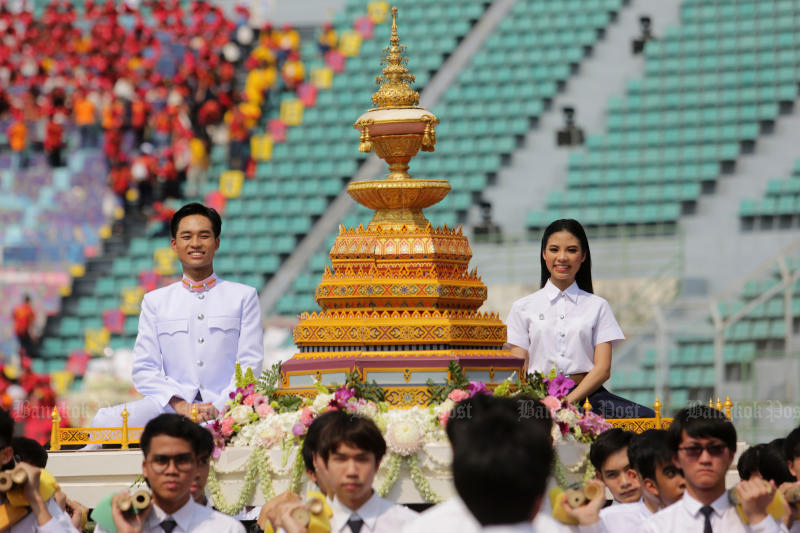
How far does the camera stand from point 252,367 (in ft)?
36.2

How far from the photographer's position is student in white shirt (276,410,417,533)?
281 inches

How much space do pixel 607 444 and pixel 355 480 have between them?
8.42ft

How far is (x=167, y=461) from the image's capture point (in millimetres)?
7363

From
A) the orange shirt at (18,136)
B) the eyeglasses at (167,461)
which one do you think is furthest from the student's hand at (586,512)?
the orange shirt at (18,136)

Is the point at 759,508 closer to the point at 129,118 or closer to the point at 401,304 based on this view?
the point at 401,304

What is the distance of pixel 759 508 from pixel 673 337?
47.6 ft

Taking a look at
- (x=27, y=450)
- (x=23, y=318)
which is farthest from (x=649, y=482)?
(x=23, y=318)

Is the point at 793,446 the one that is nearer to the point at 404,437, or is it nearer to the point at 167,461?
the point at 404,437

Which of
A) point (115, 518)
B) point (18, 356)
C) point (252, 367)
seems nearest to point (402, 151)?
point (252, 367)

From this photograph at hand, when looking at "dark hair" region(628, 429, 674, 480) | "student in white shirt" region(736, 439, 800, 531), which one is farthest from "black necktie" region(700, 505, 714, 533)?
"student in white shirt" region(736, 439, 800, 531)

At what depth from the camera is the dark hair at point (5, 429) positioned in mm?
7728

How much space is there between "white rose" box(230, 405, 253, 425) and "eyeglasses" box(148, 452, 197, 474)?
3025 mm

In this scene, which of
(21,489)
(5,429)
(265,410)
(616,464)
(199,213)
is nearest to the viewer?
(21,489)

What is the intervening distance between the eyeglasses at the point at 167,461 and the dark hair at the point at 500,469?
266 centimetres
